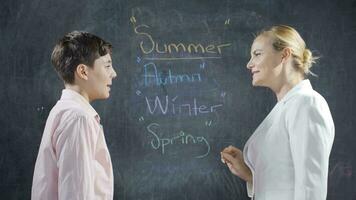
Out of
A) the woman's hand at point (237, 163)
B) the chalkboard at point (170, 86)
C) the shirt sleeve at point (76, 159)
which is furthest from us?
the chalkboard at point (170, 86)

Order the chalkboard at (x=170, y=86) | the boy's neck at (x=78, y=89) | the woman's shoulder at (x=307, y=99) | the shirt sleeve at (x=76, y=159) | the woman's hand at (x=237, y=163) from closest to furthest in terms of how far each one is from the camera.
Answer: the shirt sleeve at (x=76, y=159) < the woman's shoulder at (x=307, y=99) < the boy's neck at (x=78, y=89) < the woman's hand at (x=237, y=163) < the chalkboard at (x=170, y=86)

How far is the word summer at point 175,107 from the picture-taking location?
279cm

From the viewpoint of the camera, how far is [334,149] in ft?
9.43

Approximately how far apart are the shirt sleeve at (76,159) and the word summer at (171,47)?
3.74 ft

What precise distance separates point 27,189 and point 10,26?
2.70 ft

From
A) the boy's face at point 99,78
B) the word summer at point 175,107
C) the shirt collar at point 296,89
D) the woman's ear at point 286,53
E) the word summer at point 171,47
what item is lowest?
the word summer at point 175,107

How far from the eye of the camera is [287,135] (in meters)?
1.83

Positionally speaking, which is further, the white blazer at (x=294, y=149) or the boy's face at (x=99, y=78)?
the boy's face at (x=99, y=78)

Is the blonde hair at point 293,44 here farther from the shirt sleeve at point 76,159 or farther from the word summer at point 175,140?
the word summer at point 175,140

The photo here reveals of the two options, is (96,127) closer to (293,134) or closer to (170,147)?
(293,134)

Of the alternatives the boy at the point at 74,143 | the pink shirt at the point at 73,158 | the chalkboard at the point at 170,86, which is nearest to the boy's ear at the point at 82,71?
the boy at the point at 74,143

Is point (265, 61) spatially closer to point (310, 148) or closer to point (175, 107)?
point (310, 148)

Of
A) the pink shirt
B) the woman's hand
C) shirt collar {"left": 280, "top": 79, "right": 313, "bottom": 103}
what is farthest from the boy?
shirt collar {"left": 280, "top": 79, "right": 313, "bottom": 103}

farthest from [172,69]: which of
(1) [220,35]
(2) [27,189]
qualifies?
(2) [27,189]
